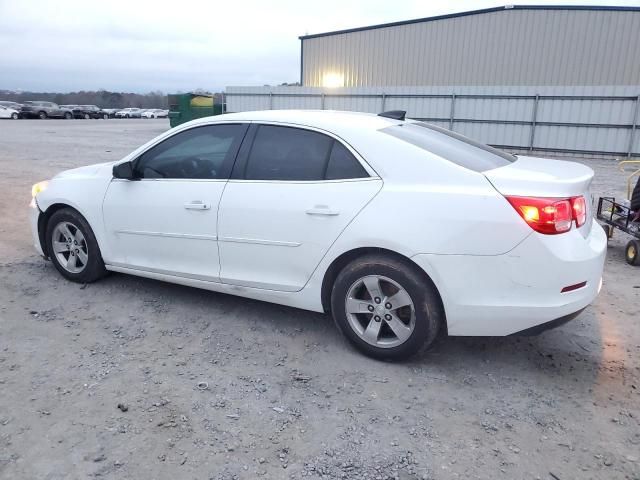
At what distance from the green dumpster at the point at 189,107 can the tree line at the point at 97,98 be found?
57762 mm

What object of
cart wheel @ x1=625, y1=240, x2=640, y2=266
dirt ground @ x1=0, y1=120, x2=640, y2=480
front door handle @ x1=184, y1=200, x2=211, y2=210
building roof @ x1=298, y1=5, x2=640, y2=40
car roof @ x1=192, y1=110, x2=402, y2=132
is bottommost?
dirt ground @ x1=0, y1=120, x2=640, y2=480

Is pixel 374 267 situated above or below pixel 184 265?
above

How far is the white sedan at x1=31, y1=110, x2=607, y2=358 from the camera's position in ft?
9.61

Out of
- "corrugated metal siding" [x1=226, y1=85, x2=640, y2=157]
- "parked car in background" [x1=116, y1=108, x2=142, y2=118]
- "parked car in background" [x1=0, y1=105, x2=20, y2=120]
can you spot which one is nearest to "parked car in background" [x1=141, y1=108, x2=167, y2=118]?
"parked car in background" [x1=116, y1=108, x2=142, y2=118]

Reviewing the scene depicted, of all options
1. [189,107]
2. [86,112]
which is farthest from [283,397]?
[86,112]

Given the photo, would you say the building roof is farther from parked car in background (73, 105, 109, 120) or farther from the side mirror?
parked car in background (73, 105, 109, 120)

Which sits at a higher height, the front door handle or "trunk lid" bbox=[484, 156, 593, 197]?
"trunk lid" bbox=[484, 156, 593, 197]

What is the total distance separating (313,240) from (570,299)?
1.56 metres

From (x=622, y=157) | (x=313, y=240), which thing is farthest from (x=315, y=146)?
(x=622, y=157)

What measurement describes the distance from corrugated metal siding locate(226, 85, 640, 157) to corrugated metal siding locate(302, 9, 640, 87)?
206 inches

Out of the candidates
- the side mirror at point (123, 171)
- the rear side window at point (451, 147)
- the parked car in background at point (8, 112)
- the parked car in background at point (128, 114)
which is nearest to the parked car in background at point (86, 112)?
the parked car in background at point (128, 114)

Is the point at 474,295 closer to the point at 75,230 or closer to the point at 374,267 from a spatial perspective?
the point at 374,267

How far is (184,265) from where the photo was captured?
13.2 feet

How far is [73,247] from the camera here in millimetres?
4625
